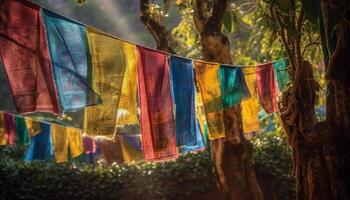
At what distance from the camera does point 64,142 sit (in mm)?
9281

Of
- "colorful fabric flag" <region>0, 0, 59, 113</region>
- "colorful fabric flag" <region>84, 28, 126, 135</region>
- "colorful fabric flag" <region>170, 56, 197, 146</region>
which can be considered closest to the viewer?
"colorful fabric flag" <region>0, 0, 59, 113</region>

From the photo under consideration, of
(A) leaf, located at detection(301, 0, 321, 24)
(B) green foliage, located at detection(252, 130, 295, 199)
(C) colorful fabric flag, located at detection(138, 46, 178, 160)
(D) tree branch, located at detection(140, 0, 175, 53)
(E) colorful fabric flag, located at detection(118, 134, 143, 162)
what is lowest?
(B) green foliage, located at detection(252, 130, 295, 199)

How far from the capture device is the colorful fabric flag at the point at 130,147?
9.71 meters

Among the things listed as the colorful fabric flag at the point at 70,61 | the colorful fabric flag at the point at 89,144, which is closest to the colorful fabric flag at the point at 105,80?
the colorful fabric flag at the point at 70,61

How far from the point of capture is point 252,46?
12.0 meters

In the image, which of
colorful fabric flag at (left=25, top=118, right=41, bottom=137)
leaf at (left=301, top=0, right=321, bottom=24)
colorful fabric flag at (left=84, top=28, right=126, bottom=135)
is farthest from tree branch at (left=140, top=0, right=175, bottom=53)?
colorful fabric flag at (left=25, top=118, right=41, bottom=137)

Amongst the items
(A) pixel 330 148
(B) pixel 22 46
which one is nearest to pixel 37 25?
(B) pixel 22 46

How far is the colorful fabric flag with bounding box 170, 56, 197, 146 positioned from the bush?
13.4 ft

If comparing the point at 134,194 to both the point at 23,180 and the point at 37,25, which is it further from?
the point at 37,25

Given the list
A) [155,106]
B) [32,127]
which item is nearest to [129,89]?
[155,106]

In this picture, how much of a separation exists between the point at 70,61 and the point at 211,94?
75.8 inches

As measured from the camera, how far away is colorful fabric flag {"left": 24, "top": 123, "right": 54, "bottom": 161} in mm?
9266

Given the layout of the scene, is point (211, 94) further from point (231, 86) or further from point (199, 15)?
point (199, 15)

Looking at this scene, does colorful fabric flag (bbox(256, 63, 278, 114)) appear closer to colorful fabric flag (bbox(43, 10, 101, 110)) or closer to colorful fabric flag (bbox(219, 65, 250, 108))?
colorful fabric flag (bbox(219, 65, 250, 108))
